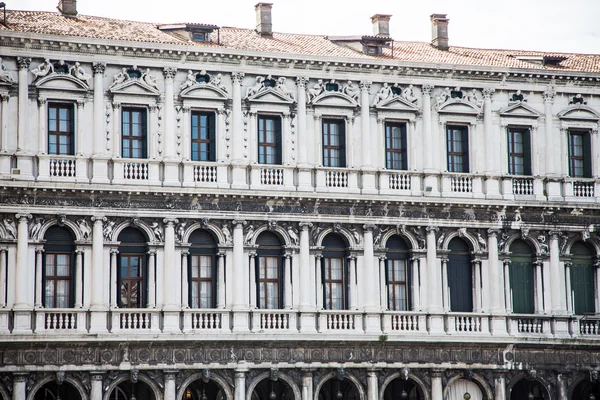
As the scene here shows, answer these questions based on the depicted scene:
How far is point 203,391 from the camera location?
44.1 m

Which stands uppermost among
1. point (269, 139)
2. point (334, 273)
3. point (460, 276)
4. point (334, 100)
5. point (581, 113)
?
point (334, 100)

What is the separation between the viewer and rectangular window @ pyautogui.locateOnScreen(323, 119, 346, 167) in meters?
46.7

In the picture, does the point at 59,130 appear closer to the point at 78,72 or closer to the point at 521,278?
the point at 78,72

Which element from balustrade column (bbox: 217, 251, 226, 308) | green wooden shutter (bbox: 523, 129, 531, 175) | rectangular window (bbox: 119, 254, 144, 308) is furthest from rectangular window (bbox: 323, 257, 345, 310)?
green wooden shutter (bbox: 523, 129, 531, 175)

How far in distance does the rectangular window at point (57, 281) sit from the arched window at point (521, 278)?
1445 cm

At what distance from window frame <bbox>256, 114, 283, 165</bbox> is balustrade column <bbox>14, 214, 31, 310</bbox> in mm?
7673

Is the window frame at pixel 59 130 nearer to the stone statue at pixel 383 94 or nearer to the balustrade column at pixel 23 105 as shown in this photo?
the balustrade column at pixel 23 105

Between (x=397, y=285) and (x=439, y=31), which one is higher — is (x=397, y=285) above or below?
below

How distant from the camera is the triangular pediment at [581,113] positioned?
4897 centimetres

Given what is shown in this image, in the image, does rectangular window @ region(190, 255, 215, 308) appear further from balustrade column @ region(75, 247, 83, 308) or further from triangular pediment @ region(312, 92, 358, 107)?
triangular pediment @ region(312, 92, 358, 107)

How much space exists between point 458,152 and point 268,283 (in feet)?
26.1

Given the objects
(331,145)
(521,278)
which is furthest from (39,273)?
(521,278)

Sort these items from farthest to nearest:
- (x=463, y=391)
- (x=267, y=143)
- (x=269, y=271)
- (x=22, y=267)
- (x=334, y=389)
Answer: (x=463, y=391) → (x=267, y=143) → (x=334, y=389) → (x=269, y=271) → (x=22, y=267)

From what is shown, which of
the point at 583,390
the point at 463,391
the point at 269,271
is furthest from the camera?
the point at 583,390
